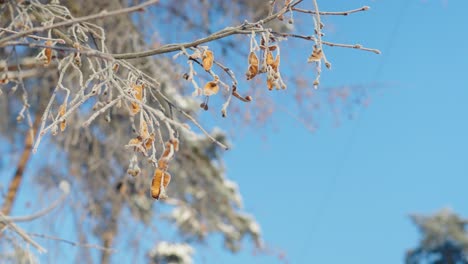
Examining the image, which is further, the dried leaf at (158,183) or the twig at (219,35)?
the twig at (219,35)

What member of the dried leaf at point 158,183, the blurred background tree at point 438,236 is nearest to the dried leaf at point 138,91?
the dried leaf at point 158,183

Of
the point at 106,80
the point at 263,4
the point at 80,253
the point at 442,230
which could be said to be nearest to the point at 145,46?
the point at 263,4

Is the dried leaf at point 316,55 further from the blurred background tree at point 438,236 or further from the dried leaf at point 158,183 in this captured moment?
the blurred background tree at point 438,236

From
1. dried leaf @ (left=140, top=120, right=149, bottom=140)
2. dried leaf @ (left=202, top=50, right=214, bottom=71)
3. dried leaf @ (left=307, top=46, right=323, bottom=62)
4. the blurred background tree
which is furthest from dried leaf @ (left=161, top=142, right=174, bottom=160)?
the blurred background tree

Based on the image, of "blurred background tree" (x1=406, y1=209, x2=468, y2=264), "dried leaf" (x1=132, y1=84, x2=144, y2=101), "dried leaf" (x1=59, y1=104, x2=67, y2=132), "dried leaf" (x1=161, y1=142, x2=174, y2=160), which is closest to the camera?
"dried leaf" (x1=161, y1=142, x2=174, y2=160)

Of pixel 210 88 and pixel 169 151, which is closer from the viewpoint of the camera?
pixel 169 151

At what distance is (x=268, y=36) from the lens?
4.00 feet

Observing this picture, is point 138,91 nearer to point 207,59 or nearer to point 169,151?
point 207,59

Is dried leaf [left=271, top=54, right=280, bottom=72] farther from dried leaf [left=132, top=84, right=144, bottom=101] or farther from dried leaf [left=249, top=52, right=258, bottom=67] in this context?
dried leaf [left=132, top=84, right=144, bottom=101]

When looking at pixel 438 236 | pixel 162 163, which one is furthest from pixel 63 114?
pixel 438 236

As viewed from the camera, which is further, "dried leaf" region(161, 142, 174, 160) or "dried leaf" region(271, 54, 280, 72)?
"dried leaf" region(271, 54, 280, 72)

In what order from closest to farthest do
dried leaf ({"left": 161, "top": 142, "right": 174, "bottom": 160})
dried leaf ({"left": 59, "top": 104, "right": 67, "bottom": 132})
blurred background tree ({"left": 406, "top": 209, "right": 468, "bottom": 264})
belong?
dried leaf ({"left": 161, "top": 142, "right": 174, "bottom": 160}) < dried leaf ({"left": 59, "top": 104, "right": 67, "bottom": 132}) < blurred background tree ({"left": 406, "top": 209, "right": 468, "bottom": 264})

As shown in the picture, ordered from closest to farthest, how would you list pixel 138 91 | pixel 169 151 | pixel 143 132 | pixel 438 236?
pixel 169 151 → pixel 143 132 → pixel 138 91 → pixel 438 236

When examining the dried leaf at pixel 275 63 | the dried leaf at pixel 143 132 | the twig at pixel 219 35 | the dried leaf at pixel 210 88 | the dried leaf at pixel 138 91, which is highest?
the twig at pixel 219 35
